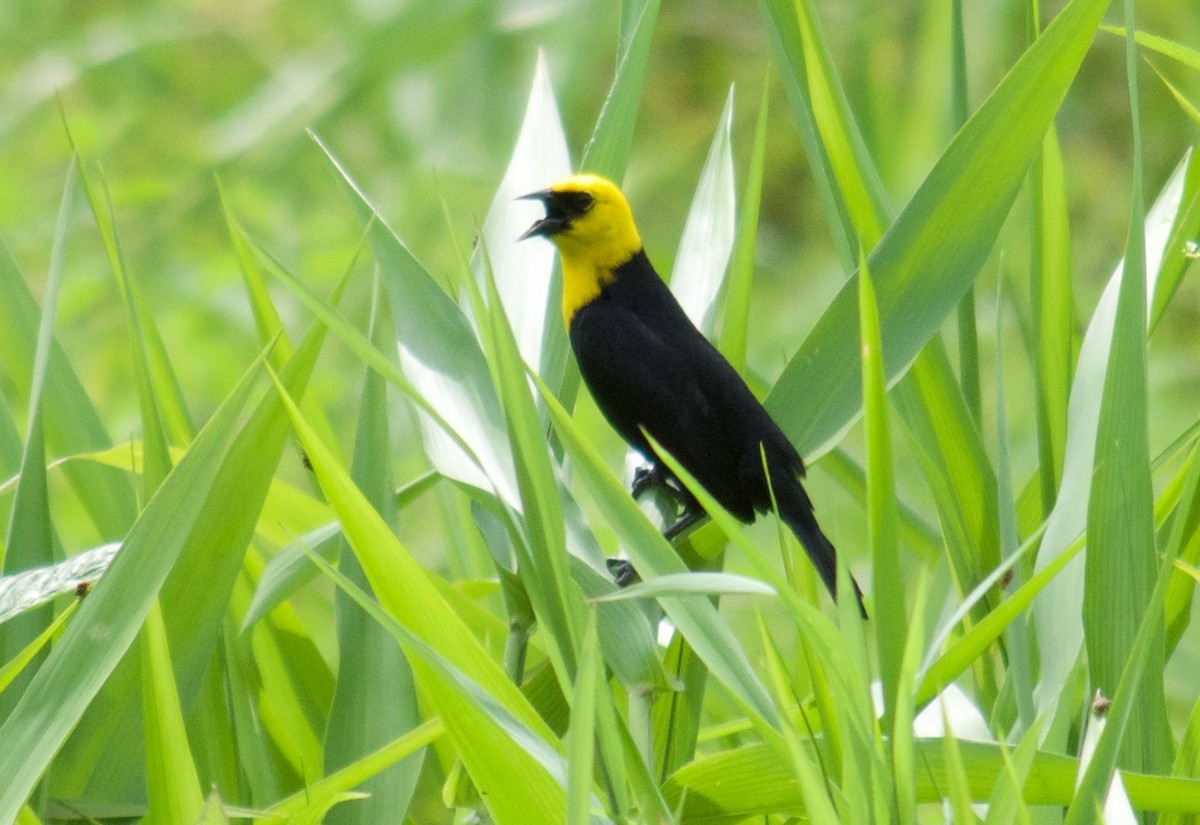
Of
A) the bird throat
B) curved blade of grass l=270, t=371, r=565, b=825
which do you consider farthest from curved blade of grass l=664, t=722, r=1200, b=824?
the bird throat

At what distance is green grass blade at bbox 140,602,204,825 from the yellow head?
2.46ft

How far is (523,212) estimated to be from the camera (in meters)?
1.46

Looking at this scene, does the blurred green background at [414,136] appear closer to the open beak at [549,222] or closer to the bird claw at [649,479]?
the open beak at [549,222]

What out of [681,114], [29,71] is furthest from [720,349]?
[681,114]

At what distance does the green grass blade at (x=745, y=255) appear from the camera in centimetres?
118

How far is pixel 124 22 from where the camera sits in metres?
3.71

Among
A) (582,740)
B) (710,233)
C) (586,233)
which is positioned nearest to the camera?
(582,740)

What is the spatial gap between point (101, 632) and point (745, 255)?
0.61m

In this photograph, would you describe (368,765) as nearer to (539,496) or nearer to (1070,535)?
(539,496)

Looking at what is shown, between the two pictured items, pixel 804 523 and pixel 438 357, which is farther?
pixel 804 523

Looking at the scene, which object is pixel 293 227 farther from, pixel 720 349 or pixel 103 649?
pixel 103 649

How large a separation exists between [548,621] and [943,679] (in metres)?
0.26

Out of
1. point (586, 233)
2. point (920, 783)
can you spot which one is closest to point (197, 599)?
point (920, 783)

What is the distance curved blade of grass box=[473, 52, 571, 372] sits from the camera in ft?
4.33
